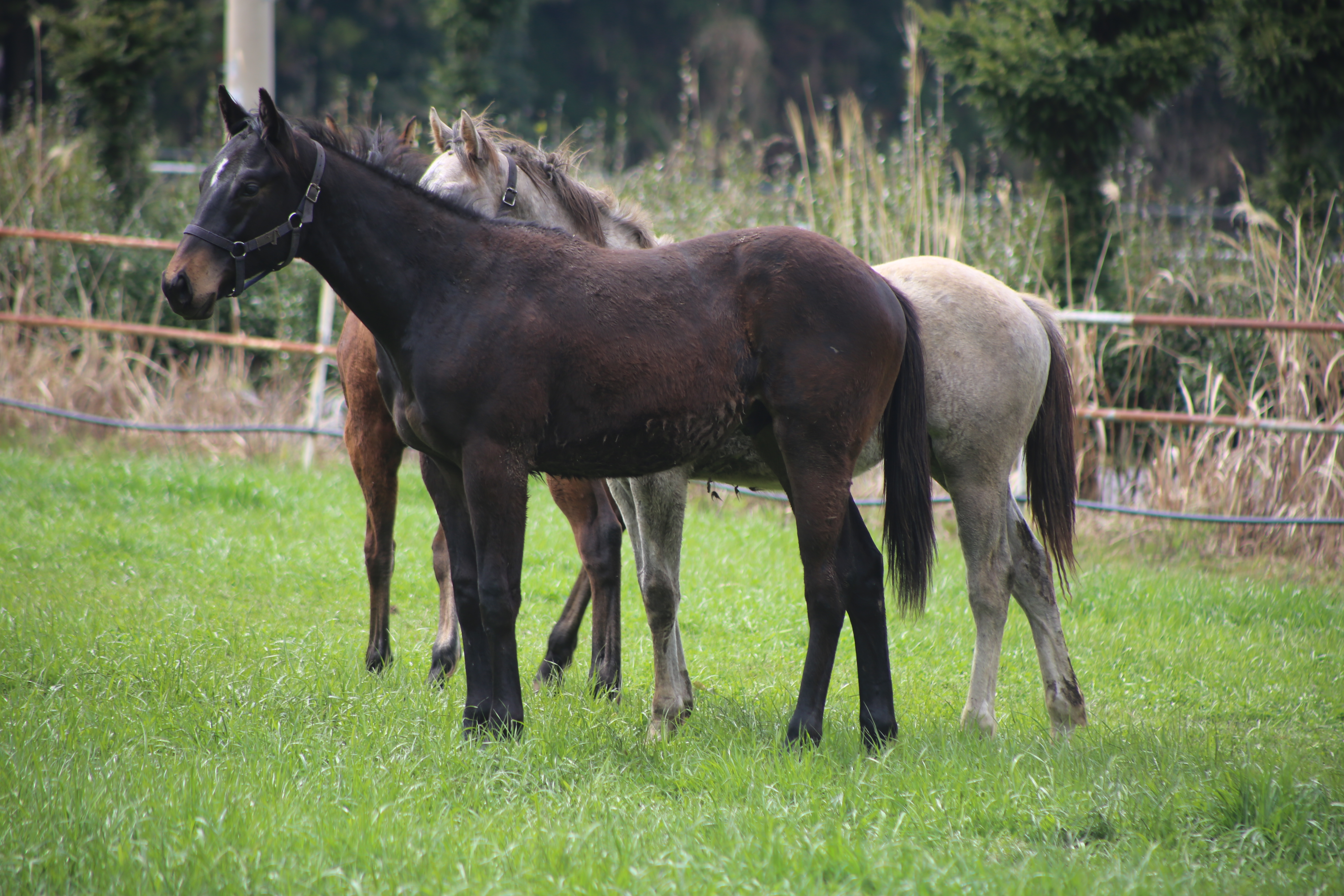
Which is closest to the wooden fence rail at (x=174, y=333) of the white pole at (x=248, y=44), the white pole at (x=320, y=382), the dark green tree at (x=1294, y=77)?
the white pole at (x=320, y=382)

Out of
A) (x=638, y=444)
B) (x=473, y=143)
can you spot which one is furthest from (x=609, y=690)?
(x=473, y=143)

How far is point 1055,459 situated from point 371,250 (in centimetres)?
286

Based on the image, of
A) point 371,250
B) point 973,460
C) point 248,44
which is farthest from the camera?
point 248,44

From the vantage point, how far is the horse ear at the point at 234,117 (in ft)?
10.3

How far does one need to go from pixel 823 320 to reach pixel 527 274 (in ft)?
3.14

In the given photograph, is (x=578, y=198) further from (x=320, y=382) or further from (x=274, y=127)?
(x=320, y=382)

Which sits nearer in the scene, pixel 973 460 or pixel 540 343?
→ pixel 540 343

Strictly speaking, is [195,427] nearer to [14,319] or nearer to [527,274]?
[14,319]

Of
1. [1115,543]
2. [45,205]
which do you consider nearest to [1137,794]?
[1115,543]

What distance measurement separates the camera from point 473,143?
4.37 metres

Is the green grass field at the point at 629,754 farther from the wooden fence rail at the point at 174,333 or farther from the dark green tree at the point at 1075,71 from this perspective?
the dark green tree at the point at 1075,71

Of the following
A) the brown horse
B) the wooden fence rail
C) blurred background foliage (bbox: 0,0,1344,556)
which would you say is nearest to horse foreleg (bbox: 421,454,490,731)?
the brown horse

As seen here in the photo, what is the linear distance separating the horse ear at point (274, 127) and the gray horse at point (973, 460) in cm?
98

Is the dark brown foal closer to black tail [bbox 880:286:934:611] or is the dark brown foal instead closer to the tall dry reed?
black tail [bbox 880:286:934:611]
